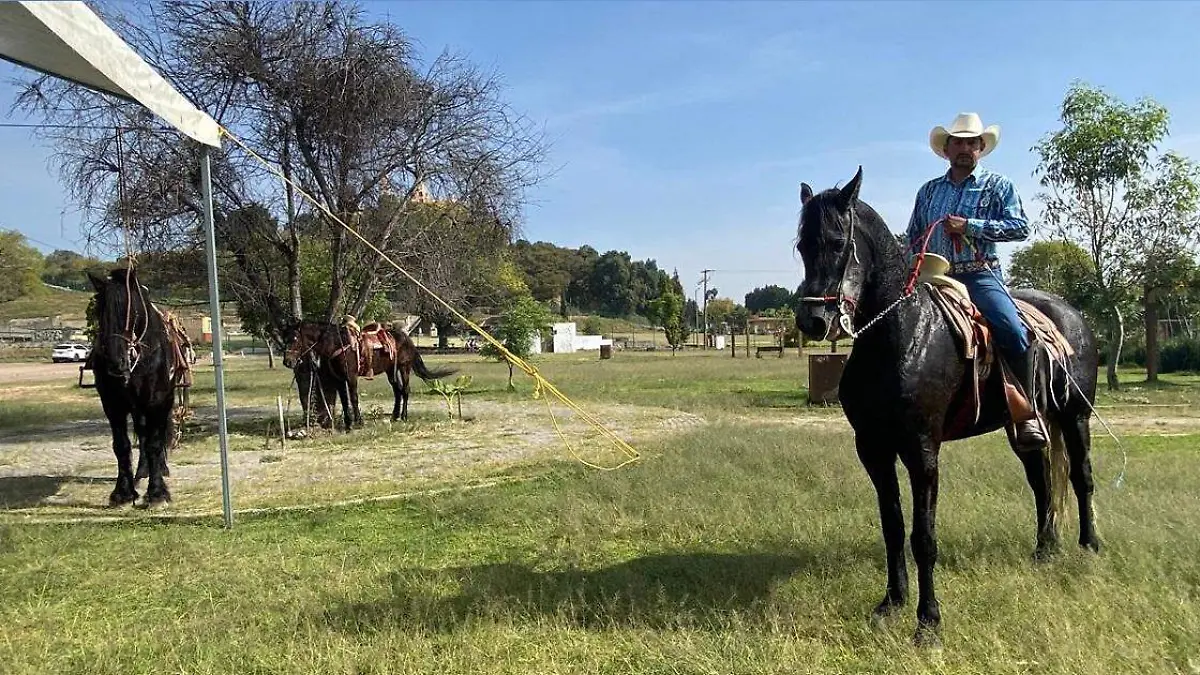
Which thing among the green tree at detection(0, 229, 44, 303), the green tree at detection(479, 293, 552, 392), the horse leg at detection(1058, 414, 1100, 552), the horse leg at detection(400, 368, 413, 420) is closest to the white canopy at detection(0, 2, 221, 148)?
the horse leg at detection(1058, 414, 1100, 552)

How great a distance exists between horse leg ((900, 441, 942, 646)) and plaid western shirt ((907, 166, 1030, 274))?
117 cm

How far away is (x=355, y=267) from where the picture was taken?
13680 mm

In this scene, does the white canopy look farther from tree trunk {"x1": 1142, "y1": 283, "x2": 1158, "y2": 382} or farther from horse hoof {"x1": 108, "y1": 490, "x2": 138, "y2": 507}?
tree trunk {"x1": 1142, "y1": 283, "x2": 1158, "y2": 382}

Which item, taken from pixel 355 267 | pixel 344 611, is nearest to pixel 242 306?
pixel 355 267

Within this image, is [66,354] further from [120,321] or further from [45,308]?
[120,321]

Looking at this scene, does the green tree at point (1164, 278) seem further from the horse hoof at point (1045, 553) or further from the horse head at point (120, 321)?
the horse head at point (120, 321)

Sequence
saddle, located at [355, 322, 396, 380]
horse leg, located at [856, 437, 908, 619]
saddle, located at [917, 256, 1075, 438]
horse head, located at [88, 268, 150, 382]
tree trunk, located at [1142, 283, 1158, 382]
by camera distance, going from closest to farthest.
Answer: horse leg, located at [856, 437, 908, 619], saddle, located at [917, 256, 1075, 438], horse head, located at [88, 268, 150, 382], saddle, located at [355, 322, 396, 380], tree trunk, located at [1142, 283, 1158, 382]

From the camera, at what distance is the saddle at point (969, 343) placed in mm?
4164

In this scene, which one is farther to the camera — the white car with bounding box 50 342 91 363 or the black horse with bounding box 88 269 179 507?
the white car with bounding box 50 342 91 363

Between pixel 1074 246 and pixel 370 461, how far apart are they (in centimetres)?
1914

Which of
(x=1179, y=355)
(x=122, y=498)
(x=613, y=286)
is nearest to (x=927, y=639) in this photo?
(x=122, y=498)

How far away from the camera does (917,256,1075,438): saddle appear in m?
4.16

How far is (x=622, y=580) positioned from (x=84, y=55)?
501cm

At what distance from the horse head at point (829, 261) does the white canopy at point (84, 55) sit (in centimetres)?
471
